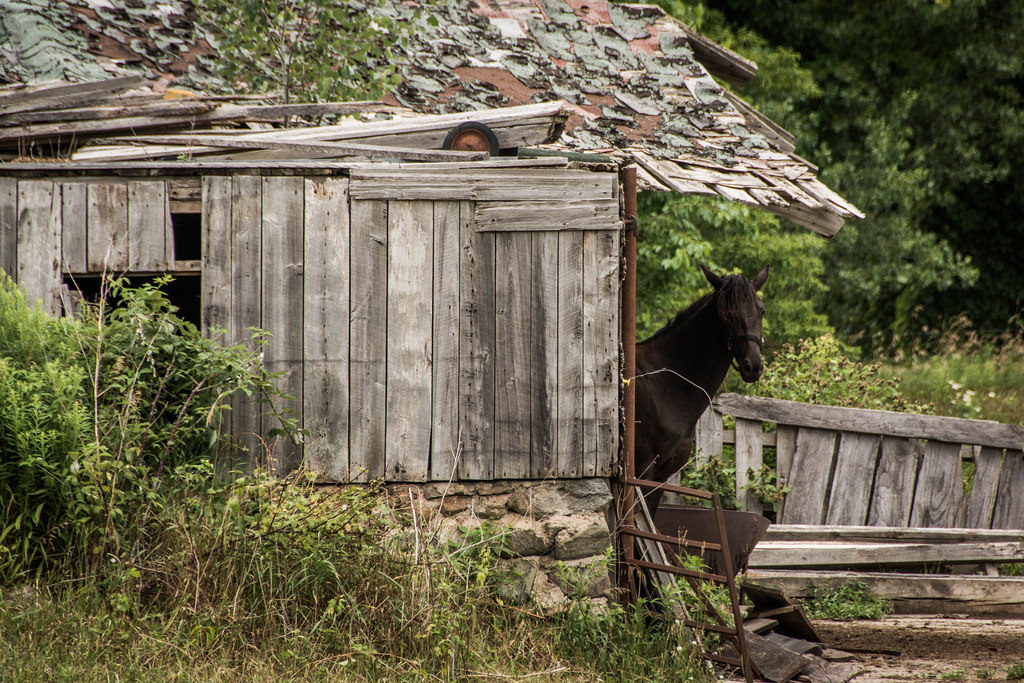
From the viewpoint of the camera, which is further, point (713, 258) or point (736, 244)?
point (713, 258)

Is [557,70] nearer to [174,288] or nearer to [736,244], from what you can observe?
[174,288]

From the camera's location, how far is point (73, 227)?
5039 millimetres

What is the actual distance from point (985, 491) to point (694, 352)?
3239mm

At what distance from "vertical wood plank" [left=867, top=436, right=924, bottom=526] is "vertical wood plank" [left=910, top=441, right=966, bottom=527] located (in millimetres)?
75

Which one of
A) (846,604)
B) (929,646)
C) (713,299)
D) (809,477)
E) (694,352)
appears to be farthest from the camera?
(809,477)

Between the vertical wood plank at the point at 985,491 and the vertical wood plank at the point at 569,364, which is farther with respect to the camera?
the vertical wood plank at the point at 985,491

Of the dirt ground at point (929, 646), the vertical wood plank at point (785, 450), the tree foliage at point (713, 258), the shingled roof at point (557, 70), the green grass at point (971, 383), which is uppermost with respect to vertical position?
the shingled roof at point (557, 70)

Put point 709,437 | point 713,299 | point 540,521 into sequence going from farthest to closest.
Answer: point 709,437 → point 713,299 → point 540,521

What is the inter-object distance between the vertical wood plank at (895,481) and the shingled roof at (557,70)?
83.3 inches

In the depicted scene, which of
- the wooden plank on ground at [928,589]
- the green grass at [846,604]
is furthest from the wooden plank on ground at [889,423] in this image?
the green grass at [846,604]

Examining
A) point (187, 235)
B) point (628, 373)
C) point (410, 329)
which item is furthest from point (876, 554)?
point (187, 235)

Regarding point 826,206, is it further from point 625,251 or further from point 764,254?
point 764,254

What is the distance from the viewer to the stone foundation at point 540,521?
5.11 metres

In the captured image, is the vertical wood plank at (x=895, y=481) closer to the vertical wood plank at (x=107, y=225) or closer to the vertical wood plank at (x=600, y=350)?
the vertical wood plank at (x=600, y=350)
